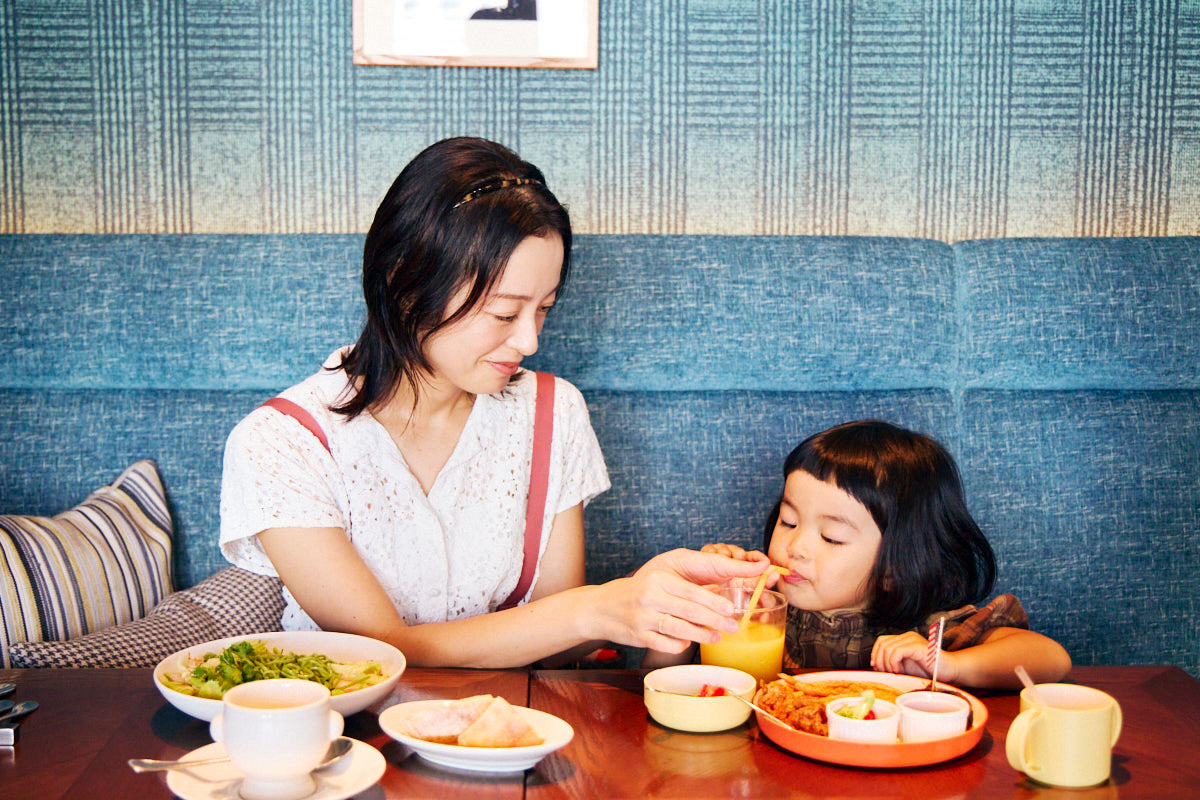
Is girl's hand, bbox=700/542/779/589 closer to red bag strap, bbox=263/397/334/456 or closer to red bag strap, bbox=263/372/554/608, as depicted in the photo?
red bag strap, bbox=263/372/554/608

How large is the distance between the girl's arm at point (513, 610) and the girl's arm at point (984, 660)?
211mm

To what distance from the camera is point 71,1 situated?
221 cm

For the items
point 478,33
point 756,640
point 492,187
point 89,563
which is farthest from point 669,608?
point 478,33

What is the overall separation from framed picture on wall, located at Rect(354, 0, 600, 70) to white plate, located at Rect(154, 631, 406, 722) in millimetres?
1421

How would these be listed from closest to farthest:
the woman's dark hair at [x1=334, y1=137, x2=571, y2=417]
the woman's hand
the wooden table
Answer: the wooden table
the woman's hand
the woman's dark hair at [x1=334, y1=137, x2=571, y2=417]

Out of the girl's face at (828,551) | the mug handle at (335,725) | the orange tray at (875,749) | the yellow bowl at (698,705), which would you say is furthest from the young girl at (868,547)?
the mug handle at (335,725)

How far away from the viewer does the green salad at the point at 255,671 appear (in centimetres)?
111

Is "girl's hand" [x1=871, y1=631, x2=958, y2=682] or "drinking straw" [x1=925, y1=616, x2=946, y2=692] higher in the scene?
"drinking straw" [x1=925, y1=616, x2=946, y2=692]

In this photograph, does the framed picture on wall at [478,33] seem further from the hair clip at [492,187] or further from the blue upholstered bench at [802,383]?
the hair clip at [492,187]

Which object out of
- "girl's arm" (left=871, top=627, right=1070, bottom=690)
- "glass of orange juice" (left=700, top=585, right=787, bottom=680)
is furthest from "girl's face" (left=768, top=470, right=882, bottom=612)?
"glass of orange juice" (left=700, top=585, right=787, bottom=680)

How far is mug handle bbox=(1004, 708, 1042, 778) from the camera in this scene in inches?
38.3

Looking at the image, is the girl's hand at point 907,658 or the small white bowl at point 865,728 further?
the girl's hand at point 907,658

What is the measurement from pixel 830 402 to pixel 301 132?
1.33 meters

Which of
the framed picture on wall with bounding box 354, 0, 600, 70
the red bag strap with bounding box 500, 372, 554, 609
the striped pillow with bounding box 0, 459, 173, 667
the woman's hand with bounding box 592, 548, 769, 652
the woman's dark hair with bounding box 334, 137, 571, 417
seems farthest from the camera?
the framed picture on wall with bounding box 354, 0, 600, 70
